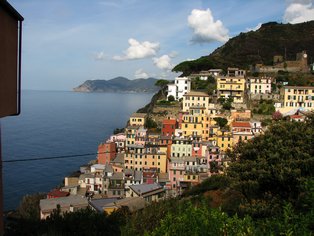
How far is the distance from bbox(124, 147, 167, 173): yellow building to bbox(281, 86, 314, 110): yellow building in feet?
49.4

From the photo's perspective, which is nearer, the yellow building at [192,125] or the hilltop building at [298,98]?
the yellow building at [192,125]

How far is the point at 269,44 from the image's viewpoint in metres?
75.4

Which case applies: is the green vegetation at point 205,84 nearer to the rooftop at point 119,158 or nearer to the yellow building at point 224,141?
the yellow building at point 224,141

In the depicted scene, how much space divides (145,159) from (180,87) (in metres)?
15.4

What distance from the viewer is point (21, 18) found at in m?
3.96

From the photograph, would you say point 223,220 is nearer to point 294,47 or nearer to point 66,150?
point 66,150

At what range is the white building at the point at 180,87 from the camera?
42.9 meters

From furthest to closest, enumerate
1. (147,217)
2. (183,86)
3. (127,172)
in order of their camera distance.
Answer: (183,86), (127,172), (147,217)

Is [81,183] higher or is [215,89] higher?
[215,89]

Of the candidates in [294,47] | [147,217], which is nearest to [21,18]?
[147,217]

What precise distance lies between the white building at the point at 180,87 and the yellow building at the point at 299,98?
488 inches

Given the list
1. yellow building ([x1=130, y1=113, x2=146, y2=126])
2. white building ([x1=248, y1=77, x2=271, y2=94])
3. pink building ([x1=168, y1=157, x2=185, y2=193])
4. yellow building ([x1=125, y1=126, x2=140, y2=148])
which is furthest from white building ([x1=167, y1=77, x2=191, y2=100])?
pink building ([x1=168, y1=157, x2=185, y2=193])

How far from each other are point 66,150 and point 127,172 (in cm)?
1834

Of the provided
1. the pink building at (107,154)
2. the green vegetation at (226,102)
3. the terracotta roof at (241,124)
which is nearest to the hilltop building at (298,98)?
the green vegetation at (226,102)
